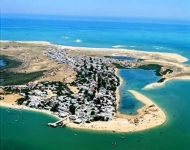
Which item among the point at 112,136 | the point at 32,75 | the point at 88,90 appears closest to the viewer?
the point at 112,136

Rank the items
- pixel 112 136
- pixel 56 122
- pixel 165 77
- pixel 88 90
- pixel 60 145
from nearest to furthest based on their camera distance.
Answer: pixel 60 145
pixel 112 136
pixel 56 122
pixel 88 90
pixel 165 77

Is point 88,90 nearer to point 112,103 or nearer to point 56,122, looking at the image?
point 112,103

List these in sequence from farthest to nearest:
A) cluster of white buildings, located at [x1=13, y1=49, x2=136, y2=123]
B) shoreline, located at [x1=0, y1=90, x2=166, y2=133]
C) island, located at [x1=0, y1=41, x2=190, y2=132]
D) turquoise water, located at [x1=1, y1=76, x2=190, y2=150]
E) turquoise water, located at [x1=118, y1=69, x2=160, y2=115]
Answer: turquoise water, located at [x1=118, y1=69, x2=160, y2=115] → cluster of white buildings, located at [x1=13, y1=49, x2=136, y2=123] → island, located at [x1=0, y1=41, x2=190, y2=132] → shoreline, located at [x1=0, y1=90, x2=166, y2=133] → turquoise water, located at [x1=1, y1=76, x2=190, y2=150]

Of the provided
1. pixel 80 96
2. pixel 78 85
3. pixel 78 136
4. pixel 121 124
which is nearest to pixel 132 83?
pixel 78 85

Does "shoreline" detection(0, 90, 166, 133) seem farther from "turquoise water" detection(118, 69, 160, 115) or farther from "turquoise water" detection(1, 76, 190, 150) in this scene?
"turquoise water" detection(118, 69, 160, 115)

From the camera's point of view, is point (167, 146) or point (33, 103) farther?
point (33, 103)

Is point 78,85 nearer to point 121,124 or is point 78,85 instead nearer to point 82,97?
point 82,97

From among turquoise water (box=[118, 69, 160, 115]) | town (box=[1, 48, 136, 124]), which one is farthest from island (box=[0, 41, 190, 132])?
turquoise water (box=[118, 69, 160, 115])

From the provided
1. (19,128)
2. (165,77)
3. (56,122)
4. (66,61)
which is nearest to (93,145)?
(56,122)

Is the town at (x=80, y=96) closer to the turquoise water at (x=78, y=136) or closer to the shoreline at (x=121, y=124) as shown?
the shoreline at (x=121, y=124)
